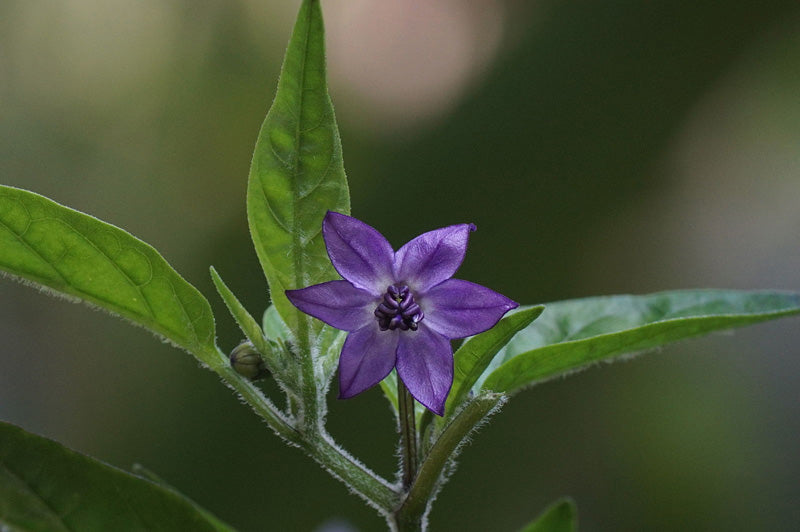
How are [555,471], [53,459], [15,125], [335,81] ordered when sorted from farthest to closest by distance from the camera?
[15,125] → [335,81] → [555,471] → [53,459]

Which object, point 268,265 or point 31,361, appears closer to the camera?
point 268,265

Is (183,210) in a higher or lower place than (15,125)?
lower

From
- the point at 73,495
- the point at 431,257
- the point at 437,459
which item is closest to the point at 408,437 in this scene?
the point at 437,459

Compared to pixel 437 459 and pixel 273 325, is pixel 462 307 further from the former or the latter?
pixel 273 325

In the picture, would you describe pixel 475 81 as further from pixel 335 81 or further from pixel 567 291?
pixel 567 291

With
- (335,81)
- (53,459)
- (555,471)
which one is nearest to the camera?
(53,459)

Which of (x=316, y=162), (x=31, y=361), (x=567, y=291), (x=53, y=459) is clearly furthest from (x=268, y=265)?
(x=31, y=361)

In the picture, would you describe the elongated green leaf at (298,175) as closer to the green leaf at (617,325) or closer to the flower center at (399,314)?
the flower center at (399,314)
